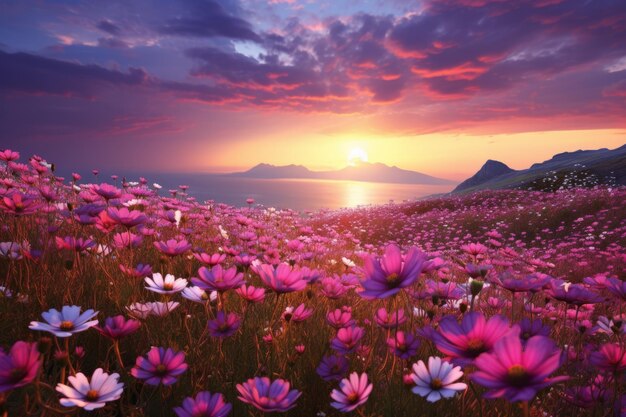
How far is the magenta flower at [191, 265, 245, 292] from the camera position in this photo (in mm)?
1706

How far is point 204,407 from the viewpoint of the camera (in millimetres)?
1245

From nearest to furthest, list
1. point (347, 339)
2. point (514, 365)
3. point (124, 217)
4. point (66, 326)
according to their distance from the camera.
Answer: point (514, 365), point (66, 326), point (347, 339), point (124, 217)

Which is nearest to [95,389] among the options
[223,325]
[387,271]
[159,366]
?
[159,366]

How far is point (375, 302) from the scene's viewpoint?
3.74m

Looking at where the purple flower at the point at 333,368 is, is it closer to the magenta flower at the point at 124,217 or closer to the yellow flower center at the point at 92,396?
the yellow flower center at the point at 92,396

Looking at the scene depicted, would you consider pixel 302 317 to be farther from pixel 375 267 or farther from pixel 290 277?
pixel 375 267

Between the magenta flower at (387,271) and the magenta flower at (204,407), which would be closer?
the magenta flower at (204,407)

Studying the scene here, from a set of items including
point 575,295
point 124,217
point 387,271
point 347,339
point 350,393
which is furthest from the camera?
point 124,217

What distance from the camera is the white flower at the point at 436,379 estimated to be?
4.42ft

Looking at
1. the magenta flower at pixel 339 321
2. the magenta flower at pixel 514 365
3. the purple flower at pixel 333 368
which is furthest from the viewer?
the magenta flower at pixel 339 321

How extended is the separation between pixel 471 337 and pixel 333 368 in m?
0.72

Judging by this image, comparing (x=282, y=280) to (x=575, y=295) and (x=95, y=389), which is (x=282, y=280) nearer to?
(x=95, y=389)

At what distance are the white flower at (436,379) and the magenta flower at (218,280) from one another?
82cm

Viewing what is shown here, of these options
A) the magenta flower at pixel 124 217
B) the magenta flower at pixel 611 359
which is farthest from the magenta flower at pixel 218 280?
the magenta flower at pixel 611 359
